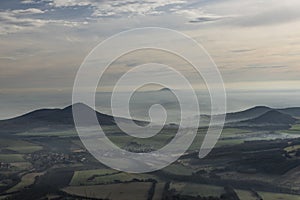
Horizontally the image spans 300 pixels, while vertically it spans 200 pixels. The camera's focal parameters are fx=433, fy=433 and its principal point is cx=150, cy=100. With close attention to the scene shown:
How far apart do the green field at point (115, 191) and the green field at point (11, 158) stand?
57.2 ft

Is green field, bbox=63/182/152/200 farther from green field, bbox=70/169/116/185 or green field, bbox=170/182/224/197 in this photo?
green field, bbox=170/182/224/197

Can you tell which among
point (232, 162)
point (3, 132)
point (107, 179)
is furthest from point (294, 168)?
point (3, 132)

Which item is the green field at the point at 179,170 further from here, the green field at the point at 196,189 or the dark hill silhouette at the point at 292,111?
the dark hill silhouette at the point at 292,111

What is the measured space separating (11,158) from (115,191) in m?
22.5

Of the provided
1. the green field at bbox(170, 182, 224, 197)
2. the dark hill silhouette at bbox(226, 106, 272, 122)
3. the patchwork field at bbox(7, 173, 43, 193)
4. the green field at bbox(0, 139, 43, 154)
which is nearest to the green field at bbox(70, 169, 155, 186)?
the patchwork field at bbox(7, 173, 43, 193)

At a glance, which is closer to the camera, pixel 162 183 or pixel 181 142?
pixel 162 183

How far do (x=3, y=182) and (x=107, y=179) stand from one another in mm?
7905

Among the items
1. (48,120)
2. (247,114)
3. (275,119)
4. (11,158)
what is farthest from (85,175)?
(247,114)

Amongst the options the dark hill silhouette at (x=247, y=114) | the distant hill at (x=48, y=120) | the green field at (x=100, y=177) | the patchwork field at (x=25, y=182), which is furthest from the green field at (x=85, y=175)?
the dark hill silhouette at (x=247, y=114)

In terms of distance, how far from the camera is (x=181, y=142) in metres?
57.0

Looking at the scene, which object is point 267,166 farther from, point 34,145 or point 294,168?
point 34,145

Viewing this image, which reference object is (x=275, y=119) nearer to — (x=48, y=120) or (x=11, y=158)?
(x=48, y=120)

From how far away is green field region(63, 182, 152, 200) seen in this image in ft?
85.4

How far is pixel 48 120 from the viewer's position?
92.5m
